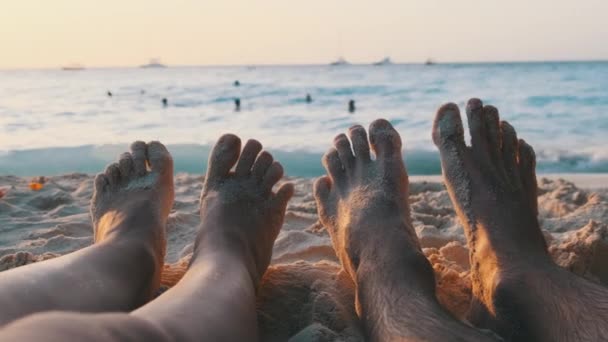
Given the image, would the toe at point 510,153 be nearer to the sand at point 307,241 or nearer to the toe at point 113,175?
the sand at point 307,241

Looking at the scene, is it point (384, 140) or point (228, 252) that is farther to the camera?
point (384, 140)

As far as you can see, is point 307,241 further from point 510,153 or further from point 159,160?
point 510,153

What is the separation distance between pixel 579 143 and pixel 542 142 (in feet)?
1.29

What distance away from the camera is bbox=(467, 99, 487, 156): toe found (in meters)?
1.83

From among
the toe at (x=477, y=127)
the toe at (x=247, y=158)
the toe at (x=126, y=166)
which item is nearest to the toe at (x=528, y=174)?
the toe at (x=477, y=127)

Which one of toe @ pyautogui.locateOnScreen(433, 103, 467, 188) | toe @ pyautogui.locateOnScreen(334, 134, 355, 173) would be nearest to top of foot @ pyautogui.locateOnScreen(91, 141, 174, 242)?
toe @ pyautogui.locateOnScreen(334, 134, 355, 173)

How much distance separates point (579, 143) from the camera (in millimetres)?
6684

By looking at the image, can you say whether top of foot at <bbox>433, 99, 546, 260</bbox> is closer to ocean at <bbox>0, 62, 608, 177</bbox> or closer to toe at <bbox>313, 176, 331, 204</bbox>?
toe at <bbox>313, 176, 331, 204</bbox>

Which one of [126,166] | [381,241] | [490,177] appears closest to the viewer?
[381,241]

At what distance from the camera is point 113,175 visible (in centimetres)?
212

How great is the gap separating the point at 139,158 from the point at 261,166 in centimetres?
46

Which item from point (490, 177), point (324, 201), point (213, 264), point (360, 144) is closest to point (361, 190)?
point (324, 201)

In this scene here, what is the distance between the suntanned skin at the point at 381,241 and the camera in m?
1.18

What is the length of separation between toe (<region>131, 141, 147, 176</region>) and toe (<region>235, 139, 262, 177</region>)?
1.13 ft
